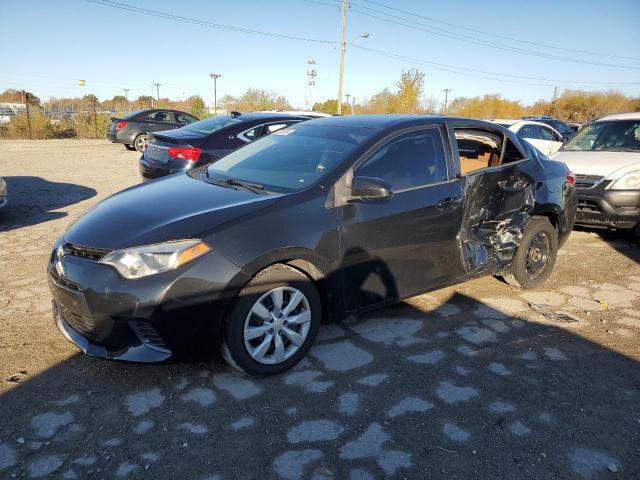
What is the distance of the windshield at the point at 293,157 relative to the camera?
342 cm

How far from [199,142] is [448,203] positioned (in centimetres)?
425

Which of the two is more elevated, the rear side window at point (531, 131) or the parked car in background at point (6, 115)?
the rear side window at point (531, 131)

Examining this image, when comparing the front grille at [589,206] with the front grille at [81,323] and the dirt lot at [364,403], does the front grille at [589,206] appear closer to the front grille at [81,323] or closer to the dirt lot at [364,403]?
the dirt lot at [364,403]

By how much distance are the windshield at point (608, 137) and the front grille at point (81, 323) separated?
747cm

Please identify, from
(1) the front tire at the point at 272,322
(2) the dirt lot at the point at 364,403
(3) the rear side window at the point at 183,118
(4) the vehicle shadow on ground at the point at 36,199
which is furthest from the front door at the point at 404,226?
(3) the rear side window at the point at 183,118

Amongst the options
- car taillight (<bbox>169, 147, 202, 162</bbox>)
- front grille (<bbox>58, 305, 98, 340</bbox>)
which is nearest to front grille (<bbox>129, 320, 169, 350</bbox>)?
front grille (<bbox>58, 305, 98, 340</bbox>)

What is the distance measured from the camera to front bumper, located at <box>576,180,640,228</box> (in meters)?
6.31

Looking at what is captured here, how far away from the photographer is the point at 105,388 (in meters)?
2.86

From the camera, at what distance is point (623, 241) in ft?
22.9

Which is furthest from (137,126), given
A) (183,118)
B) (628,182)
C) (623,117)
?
(628,182)

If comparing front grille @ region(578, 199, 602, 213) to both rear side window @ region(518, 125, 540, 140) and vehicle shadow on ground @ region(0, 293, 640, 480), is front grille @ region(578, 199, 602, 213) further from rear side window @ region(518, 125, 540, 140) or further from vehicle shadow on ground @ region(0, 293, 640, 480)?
rear side window @ region(518, 125, 540, 140)

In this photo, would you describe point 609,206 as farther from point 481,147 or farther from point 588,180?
point 481,147

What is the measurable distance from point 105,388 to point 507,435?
231 centimetres

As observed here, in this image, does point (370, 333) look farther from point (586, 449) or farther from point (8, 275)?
point (8, 275)
